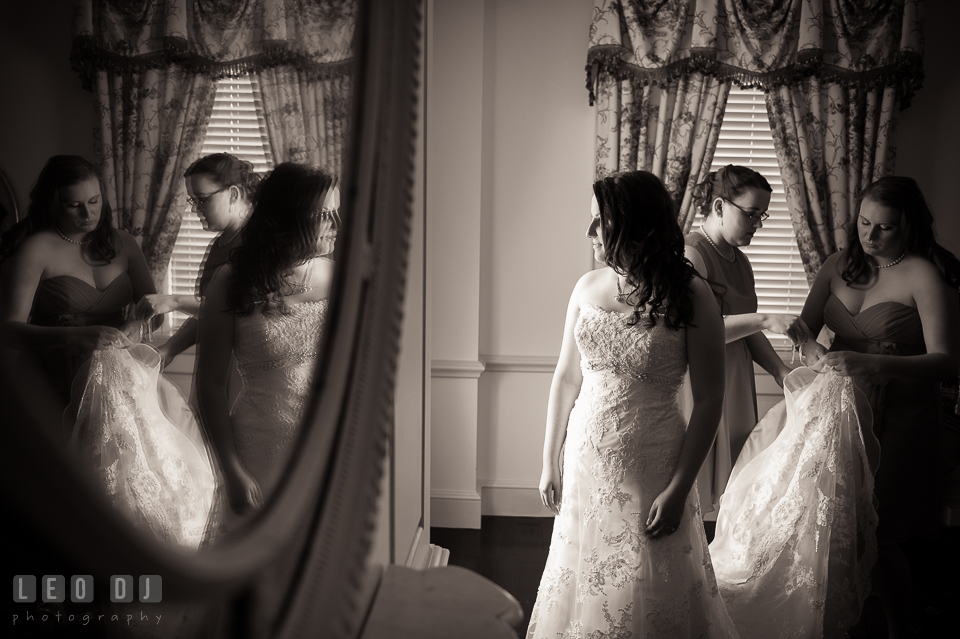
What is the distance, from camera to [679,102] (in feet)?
11.7

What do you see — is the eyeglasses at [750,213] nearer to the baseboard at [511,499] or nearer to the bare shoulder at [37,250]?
the baseboard at [511,499]

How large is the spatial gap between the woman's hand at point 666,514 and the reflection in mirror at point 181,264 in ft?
4.85

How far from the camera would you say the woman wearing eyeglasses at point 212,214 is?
47cm

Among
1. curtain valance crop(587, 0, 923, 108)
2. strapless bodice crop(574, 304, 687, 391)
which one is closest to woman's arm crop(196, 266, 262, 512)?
strapless bodice crop(574, 304, 687, 391)

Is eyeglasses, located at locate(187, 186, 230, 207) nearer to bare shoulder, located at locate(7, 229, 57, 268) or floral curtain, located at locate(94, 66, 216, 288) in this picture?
floral curtain, located at locate(94, 66, 216, 288)

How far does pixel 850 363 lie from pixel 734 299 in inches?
21.3

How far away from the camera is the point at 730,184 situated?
2.79 meters

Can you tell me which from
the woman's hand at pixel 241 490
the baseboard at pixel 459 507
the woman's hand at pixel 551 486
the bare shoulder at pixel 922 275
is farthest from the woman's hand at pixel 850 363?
the woman's hand at pixel 241 490

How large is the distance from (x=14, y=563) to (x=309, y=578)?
38cm

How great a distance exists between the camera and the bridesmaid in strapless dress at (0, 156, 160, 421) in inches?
14.3

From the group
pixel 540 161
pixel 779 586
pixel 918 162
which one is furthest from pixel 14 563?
pixel 918 162

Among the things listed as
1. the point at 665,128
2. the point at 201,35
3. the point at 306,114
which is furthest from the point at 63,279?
the point at 665,128

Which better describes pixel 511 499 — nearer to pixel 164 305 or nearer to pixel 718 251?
pixel 718 251
